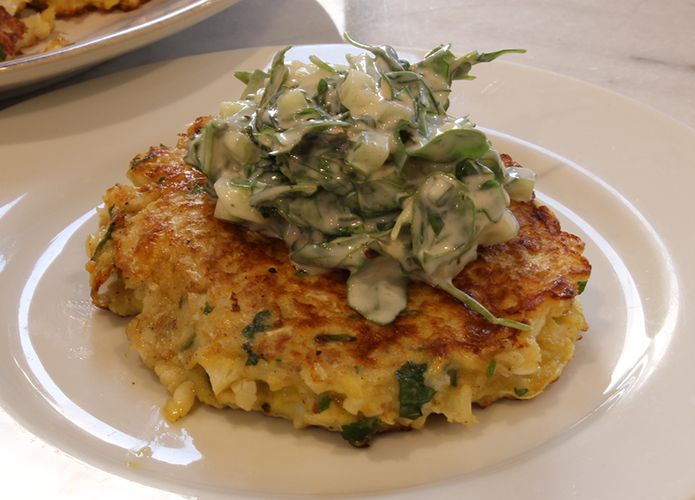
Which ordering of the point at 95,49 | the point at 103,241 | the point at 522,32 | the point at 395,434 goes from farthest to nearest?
the point at 522,32, the point at 95,49, the point at 103,241, the point at 395,434

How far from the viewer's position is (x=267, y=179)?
224 cm

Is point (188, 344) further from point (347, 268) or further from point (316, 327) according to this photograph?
point (347, 268)

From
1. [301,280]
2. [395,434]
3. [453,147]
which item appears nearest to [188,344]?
[301,280]

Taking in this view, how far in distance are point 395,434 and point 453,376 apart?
0.23 meters

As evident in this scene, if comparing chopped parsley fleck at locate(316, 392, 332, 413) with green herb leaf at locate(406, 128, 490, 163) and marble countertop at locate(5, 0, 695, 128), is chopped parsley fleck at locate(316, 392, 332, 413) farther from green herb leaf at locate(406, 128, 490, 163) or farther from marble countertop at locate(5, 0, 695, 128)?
marble countertop at locate(5, 0, 695, 128)

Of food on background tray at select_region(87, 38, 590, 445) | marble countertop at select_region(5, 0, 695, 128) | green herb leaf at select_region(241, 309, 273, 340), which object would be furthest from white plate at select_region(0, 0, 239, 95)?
green herb leaf at select_region(241, 309, 273, 340)

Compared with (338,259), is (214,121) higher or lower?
higher

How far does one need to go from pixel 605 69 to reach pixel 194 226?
3.18m

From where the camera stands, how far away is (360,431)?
2004 millimetres

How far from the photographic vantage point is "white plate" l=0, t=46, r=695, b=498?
1868 mm

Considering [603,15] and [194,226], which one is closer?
[194,226]

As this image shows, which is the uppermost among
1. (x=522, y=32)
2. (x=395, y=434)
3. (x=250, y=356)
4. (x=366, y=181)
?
(x=366, y=181)

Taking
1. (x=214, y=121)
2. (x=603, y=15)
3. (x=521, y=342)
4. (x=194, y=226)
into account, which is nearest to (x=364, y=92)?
(x=214, y=121)

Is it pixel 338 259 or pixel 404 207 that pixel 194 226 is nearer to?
pixel 338 259
